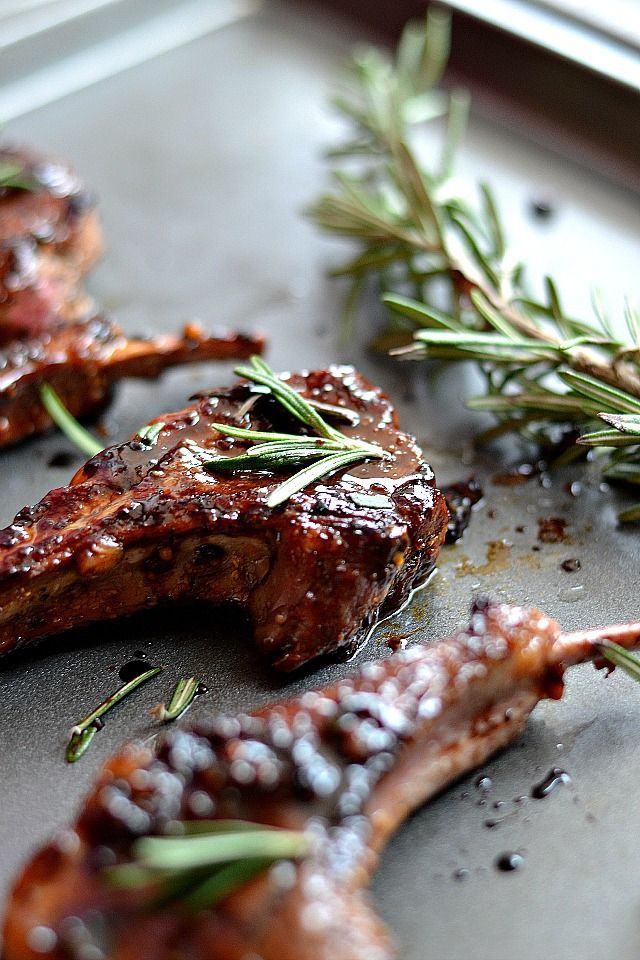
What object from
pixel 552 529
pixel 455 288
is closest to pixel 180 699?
pixel 552 529

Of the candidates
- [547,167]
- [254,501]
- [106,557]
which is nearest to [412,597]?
[254,501]

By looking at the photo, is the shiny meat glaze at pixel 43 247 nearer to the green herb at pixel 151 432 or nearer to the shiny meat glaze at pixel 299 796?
the green herb at pixel 151 432

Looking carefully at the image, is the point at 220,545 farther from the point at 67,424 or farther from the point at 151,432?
the point at 67,424

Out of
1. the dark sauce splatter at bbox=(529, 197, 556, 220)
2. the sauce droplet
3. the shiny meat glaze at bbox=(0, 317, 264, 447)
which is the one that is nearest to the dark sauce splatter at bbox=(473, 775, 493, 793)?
the sauce droplet

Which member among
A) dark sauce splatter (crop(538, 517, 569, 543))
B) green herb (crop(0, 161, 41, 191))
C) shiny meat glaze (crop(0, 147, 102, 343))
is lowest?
dark sauce splatter (crop(538, 517, 569, 543))

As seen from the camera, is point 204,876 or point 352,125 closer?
point 204,876

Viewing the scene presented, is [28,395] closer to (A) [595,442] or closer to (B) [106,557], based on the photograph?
(B) [106,557]

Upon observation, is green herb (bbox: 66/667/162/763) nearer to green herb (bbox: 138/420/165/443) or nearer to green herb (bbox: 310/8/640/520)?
green herb (bbox: 138/420/165/443)
